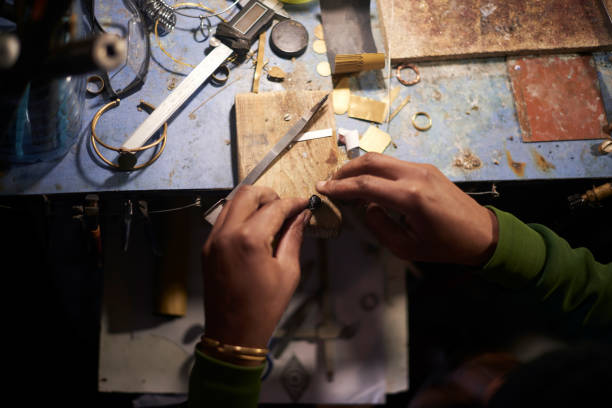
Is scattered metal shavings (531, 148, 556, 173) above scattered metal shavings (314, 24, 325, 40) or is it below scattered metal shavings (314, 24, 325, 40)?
below

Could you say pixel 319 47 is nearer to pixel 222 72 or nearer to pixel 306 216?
pixel 222 72

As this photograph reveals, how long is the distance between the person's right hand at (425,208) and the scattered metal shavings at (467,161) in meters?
0.23

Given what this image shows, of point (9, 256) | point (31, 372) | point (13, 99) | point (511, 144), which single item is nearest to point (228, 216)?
point (13, 99)

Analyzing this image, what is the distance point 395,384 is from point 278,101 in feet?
3.95

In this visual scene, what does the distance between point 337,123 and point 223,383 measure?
0.76 metres

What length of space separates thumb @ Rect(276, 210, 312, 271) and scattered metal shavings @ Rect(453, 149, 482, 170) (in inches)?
19.4

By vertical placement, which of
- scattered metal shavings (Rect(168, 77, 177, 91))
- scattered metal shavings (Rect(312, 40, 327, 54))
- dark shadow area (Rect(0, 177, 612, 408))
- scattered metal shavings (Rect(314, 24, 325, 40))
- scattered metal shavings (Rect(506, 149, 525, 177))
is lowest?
dark shadow area (Rect(0, 177, 612, 408))

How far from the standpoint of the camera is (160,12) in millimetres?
1156

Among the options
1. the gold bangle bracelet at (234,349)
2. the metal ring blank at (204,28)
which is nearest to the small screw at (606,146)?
the gold bangle bracelet at (234,349)

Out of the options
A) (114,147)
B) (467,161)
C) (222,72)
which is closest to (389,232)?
(467,161)

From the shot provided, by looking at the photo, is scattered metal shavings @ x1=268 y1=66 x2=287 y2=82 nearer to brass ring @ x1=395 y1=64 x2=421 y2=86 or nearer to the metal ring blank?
the metal ring blank

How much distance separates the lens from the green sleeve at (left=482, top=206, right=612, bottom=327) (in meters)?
0.88

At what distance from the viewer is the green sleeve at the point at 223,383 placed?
0.76 m

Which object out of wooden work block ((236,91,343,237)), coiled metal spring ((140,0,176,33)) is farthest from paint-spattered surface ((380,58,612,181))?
coiled metal spring ((140,0,176,33))
